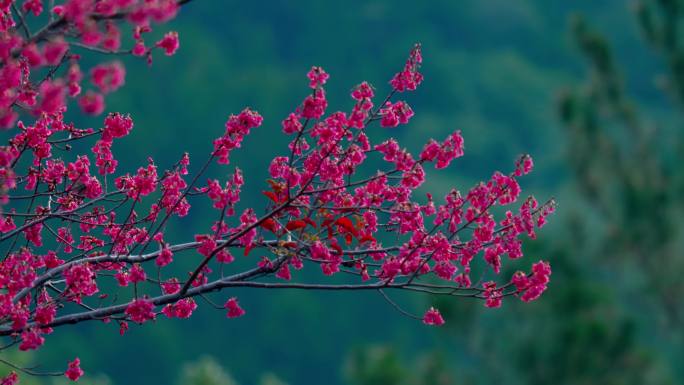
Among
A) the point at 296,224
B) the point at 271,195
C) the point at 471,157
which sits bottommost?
the point at 296,224

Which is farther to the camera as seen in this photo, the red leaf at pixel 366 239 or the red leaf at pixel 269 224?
the red leaf at pixel 366 239

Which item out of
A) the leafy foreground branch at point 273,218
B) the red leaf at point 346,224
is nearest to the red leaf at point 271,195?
the leafy foreground branch at point 273,218

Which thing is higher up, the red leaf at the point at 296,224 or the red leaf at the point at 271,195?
the red leaf at the point at 271,195

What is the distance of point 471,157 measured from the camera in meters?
62.2

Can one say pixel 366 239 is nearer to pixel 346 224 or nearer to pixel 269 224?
pixel 346 224

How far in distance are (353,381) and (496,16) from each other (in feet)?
189

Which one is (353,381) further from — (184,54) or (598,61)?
(184,54)

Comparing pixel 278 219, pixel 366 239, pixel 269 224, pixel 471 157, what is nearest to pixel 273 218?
pixel 269 224

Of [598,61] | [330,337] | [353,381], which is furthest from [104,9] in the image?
[330,337]

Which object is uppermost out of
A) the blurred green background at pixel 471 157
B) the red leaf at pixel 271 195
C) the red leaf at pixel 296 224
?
the blurred green background at pixel 471 157

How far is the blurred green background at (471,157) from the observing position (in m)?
17.3

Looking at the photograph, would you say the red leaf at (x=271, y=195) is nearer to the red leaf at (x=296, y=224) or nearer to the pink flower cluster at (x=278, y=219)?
the pink flower cluster at (x=278, y=219)

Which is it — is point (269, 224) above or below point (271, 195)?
below

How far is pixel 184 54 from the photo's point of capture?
72188 mm
